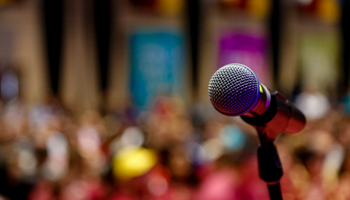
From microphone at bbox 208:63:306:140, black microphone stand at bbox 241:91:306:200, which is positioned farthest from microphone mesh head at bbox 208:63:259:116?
black microphone stand at bbox 241:91:306:200

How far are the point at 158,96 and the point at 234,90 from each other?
25.0 ft

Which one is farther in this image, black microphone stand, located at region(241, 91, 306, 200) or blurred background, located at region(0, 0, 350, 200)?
blurred background, located at region(0, 0, 350, 200)

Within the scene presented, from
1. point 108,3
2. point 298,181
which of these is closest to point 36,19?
A: point 108,3

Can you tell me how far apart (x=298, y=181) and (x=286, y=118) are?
2580 mm

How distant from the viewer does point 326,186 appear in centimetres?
263

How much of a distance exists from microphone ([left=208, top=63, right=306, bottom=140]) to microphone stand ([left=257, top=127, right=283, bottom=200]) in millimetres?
21

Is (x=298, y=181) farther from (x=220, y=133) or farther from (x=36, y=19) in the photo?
(x=36, y=19)

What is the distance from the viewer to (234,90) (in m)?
0.88

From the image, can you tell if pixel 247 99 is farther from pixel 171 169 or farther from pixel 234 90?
pixel 171 169

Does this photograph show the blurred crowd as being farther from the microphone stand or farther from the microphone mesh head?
the microphone mesh head

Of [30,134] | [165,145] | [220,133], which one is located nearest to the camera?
[165,145]

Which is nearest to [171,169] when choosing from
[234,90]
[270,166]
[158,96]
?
[270,166]

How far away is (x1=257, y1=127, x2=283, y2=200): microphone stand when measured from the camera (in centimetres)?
100

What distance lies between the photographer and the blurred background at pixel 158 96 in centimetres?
306
